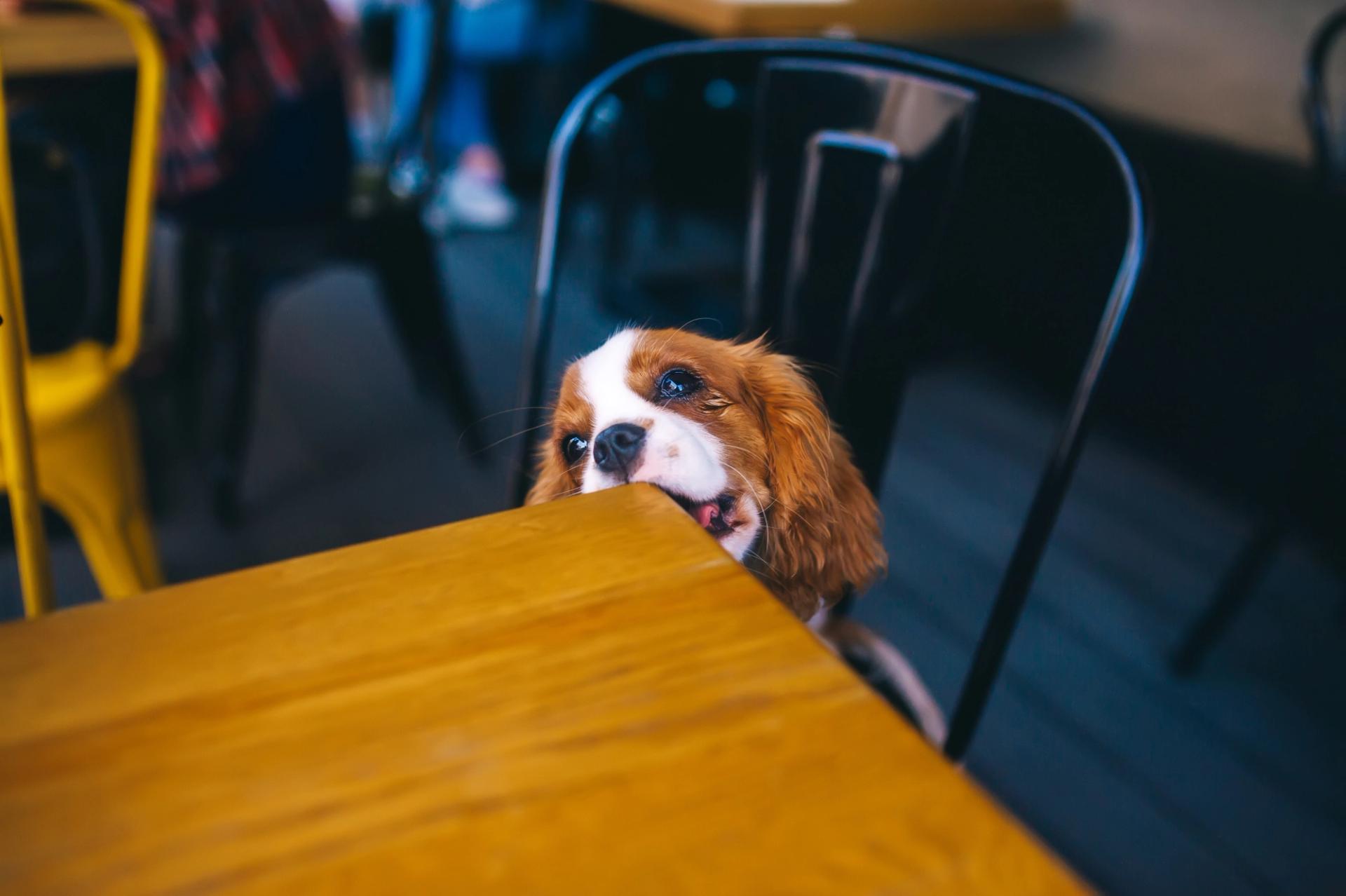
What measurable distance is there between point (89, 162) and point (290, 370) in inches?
14.9

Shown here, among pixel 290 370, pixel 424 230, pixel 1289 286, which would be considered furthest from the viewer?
pixel 1289 286

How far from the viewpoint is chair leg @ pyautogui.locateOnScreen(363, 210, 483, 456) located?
0.87m

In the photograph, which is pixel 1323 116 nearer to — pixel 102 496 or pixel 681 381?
pixel 681 381

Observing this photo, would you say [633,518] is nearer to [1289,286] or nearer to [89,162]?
[89,162]

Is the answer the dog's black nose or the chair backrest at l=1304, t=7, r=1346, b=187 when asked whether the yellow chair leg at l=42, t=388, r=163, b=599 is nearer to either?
the dog's black nose

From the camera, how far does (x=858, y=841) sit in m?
0.24

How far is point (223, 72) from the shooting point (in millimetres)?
1249

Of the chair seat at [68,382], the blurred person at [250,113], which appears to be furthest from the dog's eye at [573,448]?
the blurred person at [250,113]

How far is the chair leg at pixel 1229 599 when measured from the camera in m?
1.16

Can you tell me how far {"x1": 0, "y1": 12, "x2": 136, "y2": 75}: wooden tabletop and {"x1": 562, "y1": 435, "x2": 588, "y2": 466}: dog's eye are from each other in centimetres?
121

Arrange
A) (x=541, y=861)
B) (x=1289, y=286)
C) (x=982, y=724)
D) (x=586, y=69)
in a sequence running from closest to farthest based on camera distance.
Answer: (x=541, y=861) → (x=982, y=724) → (x=1289, y=286) → (x=586, y=69)

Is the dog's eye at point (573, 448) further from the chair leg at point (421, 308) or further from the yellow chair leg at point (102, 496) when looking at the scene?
the yellow chair leg at point (102, 496)

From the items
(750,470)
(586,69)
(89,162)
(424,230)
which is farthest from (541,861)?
(586,69)

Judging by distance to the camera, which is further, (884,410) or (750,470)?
(884,410)
